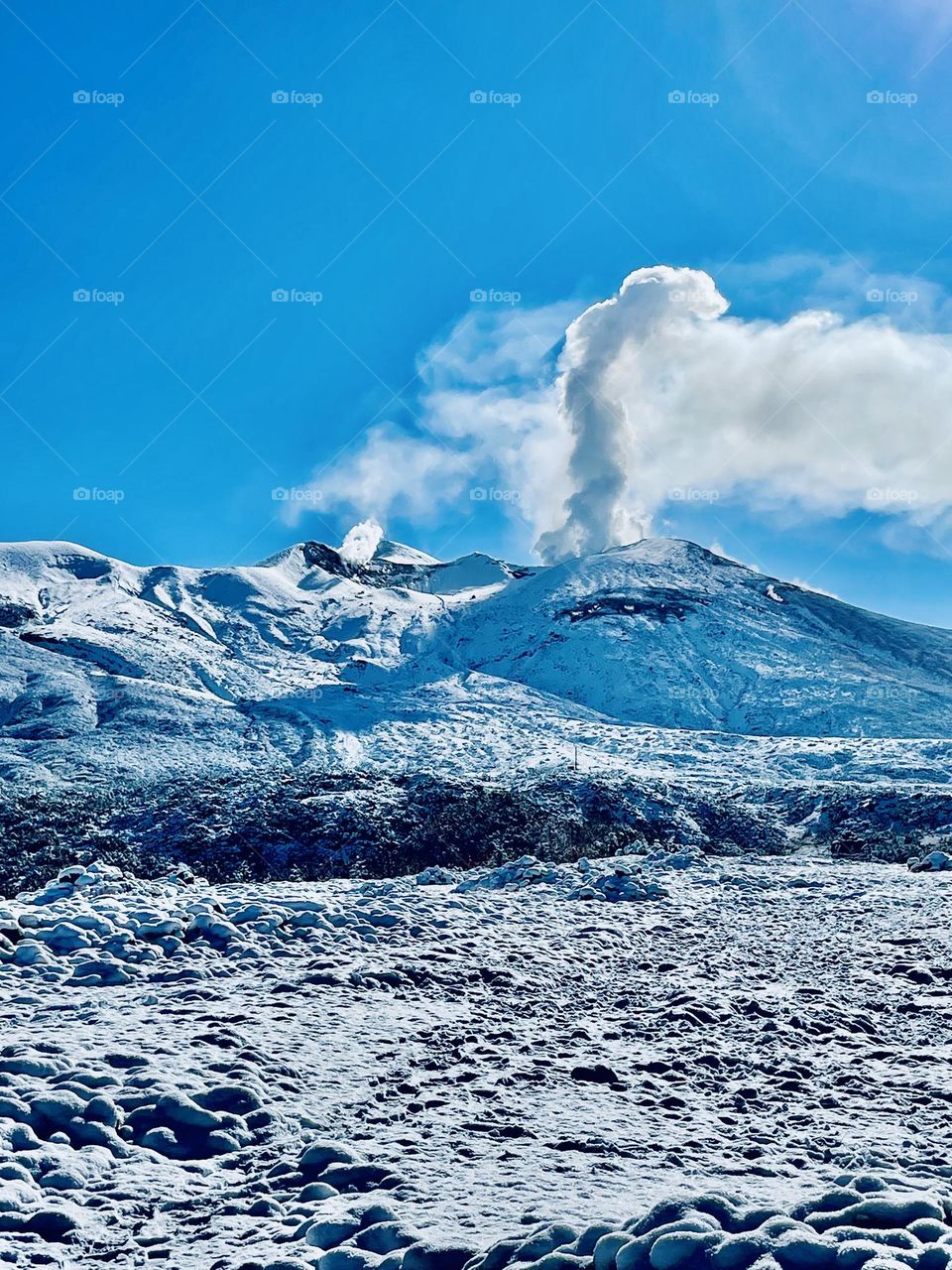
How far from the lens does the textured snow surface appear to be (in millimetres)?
4340

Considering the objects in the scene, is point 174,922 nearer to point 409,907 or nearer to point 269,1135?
point 409,907

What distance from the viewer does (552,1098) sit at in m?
6.97

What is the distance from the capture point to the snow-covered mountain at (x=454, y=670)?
193 feet

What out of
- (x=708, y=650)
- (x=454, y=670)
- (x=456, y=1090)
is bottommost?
(x=456, y=1090)

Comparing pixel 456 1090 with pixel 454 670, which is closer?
pixel 456 1090

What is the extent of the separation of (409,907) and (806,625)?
346 feet

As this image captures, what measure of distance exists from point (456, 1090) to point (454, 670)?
90190mm

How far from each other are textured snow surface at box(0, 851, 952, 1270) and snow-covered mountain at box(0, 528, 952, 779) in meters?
37.9

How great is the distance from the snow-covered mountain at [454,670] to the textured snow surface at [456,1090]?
37.9m

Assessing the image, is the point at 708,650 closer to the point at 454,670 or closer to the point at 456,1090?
the point at 454,670

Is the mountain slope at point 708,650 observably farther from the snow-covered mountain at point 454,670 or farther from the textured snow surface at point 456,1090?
the textured snow surface at point 456,1090

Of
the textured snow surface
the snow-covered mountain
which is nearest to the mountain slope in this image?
the snow-covered mountain

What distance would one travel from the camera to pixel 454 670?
97.2m

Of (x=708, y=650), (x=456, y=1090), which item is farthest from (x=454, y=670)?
(x=456, y=1090)
